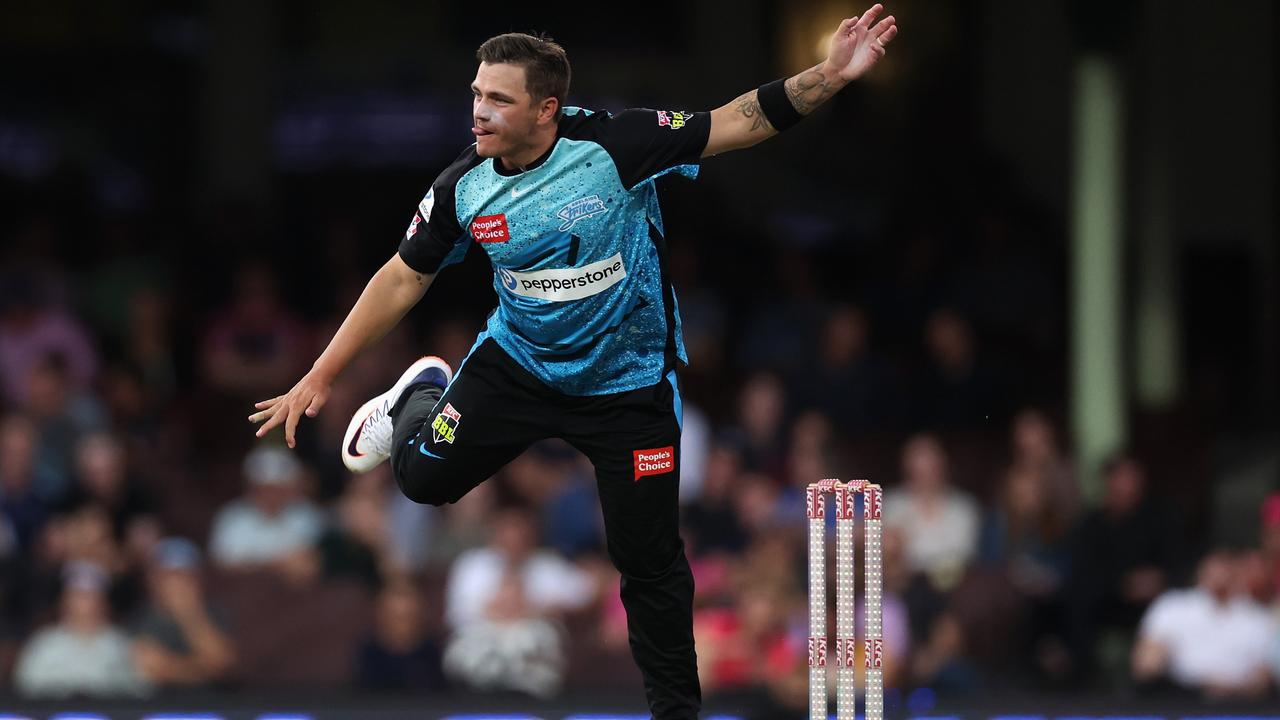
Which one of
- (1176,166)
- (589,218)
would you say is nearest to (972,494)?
(1176,166)

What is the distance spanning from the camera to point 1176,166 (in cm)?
1503

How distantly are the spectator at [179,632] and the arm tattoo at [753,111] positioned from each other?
19.7ft

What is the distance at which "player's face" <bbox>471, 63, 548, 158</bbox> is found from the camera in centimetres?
603

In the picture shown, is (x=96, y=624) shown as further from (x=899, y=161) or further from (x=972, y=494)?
(x=899, y=161)

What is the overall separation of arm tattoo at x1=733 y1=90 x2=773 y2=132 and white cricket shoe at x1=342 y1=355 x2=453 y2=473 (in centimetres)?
167

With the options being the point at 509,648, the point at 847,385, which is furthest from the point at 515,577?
the point at 847,385

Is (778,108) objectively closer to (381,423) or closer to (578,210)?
(578,210)

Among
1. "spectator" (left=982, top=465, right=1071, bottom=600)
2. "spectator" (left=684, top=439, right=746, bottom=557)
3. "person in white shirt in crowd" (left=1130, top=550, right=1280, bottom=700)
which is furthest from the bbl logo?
"spectator" (left=982, top=465, right=1071, bottom=600)

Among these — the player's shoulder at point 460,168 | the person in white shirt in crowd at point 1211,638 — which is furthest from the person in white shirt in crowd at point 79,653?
the person in white shirt in crowd at point 1211,638

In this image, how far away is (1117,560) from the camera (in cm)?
1134

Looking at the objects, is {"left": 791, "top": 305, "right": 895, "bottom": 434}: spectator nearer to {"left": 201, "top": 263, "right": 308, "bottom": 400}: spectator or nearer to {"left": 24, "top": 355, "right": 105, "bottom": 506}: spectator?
{"left": 201, "top": 263, "right": 308, "bottom": 400}: spectator

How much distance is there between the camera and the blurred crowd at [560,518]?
10695mm

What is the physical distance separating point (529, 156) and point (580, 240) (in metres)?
0.32

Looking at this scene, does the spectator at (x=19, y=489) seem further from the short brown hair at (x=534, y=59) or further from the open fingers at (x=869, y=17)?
the open fingers at (x=869, y=17)
